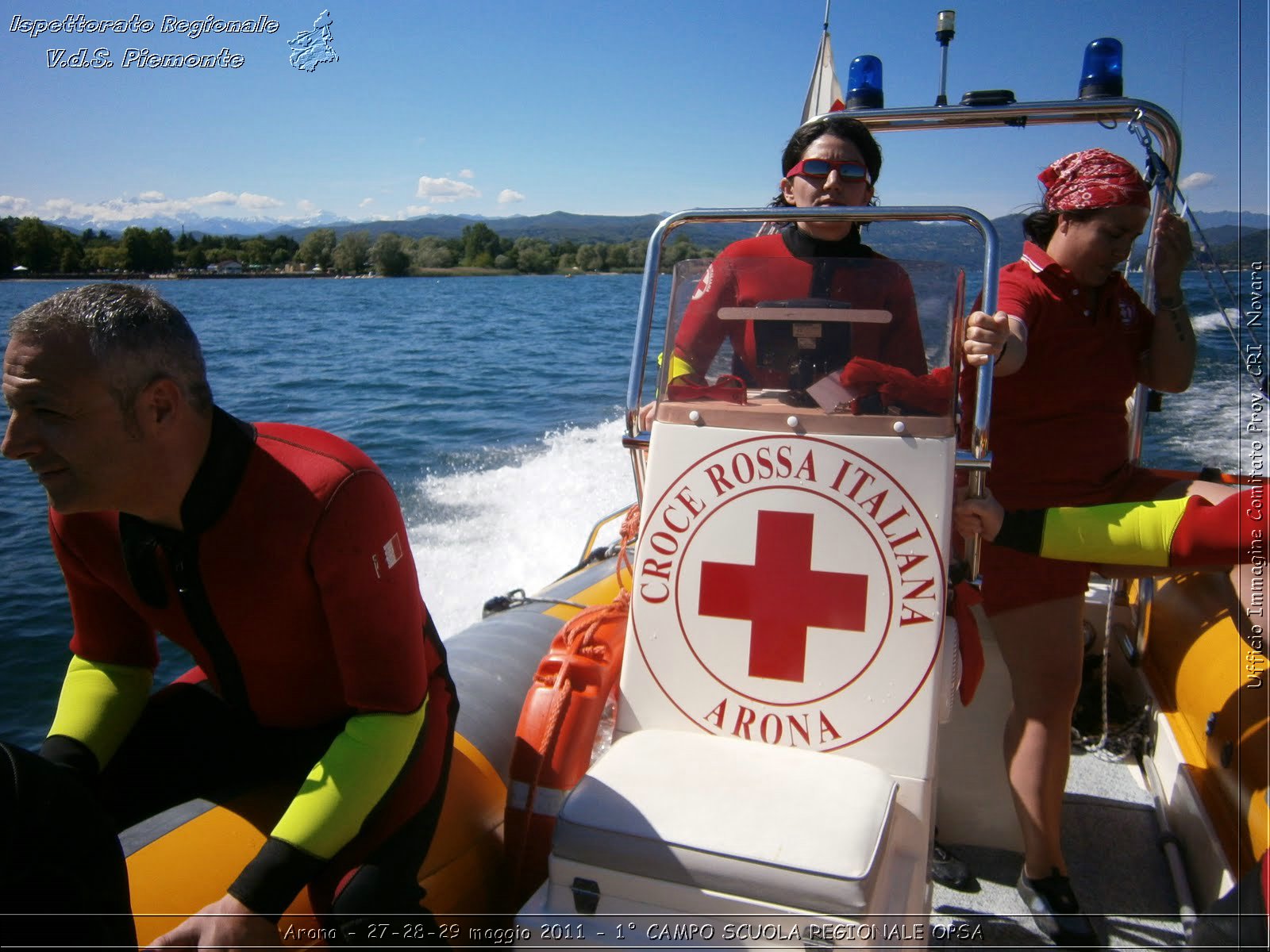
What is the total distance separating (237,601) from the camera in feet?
4.08

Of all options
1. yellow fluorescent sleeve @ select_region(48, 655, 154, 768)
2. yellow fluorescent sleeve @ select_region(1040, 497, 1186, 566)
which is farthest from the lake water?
yellow fluorescent sleeve @ select_region(48, 655, 154, 768)

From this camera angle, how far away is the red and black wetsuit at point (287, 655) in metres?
1.21

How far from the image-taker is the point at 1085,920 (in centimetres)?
173

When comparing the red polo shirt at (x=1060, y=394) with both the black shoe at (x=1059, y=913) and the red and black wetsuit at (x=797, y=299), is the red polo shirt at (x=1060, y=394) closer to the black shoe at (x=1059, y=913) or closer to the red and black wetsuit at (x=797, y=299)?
the red and black wetsuit at (x=797, y=299)

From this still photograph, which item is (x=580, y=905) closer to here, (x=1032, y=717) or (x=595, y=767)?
(x=595, y=767)

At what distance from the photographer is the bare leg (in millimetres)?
1742

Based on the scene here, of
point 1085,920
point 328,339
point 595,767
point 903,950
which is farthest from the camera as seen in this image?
point 328,339

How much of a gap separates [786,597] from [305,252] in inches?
2308

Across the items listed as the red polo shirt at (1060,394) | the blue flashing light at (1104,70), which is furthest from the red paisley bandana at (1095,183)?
the blue flashing light at (1104,70)

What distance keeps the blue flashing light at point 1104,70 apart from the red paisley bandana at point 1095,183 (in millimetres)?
551

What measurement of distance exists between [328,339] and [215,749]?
18.2 metres

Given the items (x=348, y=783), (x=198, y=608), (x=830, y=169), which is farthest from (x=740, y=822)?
(x=830, y=169)

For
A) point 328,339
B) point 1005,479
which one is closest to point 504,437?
point 1005,479

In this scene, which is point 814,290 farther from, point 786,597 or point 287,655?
point 287,655
